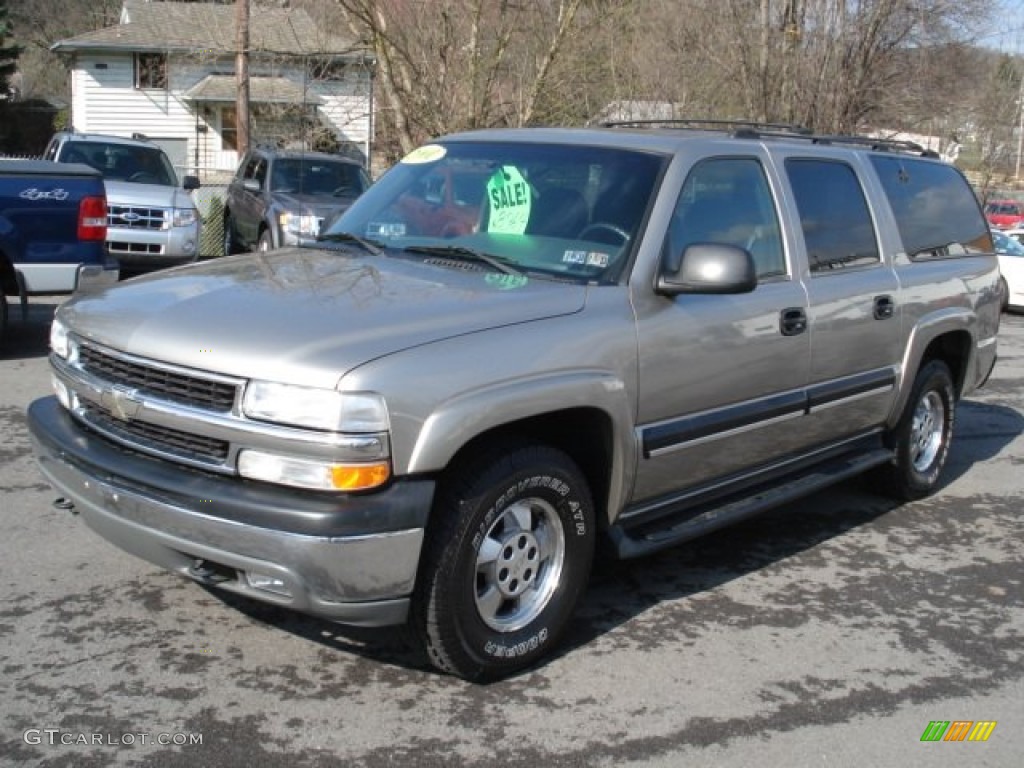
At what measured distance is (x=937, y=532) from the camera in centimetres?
598

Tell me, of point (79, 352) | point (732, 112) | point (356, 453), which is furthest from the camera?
point (732, 112)

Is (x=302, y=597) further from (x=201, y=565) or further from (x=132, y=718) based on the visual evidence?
(x=132, y=718)

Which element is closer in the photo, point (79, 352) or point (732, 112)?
point (79, 352)

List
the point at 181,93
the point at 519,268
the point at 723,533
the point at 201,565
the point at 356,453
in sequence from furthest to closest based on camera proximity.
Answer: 1. the point at 181,93
2. the point at 723,533
3. the point at 519,268
4. the point at 201,565
5. the point at 356,453

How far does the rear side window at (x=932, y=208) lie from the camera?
6004 mm

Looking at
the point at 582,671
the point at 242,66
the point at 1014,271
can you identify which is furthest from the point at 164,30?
the point at 582,671

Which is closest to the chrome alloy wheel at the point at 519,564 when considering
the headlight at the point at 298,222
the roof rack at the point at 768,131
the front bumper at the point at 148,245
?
the roof rack at the point at 768,131

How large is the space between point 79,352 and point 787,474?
3172 mm

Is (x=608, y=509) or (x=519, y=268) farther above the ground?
(x=519, y=268)

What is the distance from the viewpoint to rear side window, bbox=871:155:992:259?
→ 6.00 m

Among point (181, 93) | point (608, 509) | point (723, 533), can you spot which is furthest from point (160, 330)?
point (181, 93)

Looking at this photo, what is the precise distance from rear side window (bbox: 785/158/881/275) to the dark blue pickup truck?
5.35 metres

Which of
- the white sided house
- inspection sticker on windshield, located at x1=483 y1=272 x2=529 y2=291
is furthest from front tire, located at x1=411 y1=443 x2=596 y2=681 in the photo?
the white sided house

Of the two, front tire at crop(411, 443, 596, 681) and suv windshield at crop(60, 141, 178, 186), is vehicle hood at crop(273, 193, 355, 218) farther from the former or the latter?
front tire at crop(411, 443, 596, 681)
